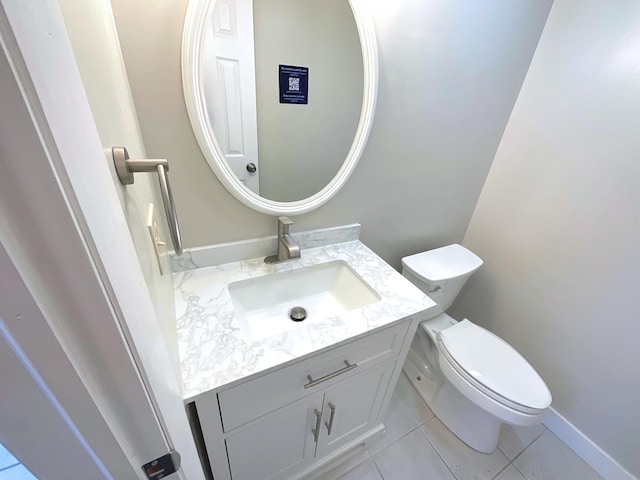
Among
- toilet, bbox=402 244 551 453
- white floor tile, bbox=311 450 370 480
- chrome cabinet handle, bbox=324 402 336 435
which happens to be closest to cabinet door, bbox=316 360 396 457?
chrome cabinet handle, bbox=324 402 336 435

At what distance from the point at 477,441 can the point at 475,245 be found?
0.98 meters

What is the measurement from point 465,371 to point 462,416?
0.37 m

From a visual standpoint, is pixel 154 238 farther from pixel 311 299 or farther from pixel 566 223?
pixel 566 223

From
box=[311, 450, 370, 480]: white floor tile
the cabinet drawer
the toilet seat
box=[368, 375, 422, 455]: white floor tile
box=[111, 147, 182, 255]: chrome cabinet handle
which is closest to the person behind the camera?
box=[111, 147, 182, 255]: chrome cabinet handle

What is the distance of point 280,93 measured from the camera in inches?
31.9

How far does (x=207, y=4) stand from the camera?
65 cm

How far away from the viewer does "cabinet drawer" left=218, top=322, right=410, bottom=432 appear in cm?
64

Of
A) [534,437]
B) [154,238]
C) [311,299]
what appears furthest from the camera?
[534,437]

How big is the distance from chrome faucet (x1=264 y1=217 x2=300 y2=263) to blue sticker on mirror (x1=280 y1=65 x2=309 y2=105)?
1.28 ft

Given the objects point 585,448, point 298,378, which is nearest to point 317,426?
point 298,378

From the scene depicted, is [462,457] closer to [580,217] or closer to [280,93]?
[580,217]

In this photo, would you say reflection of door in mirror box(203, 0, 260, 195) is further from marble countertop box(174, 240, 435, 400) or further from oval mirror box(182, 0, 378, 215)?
marble countertop box(174, 240, 435, 400)

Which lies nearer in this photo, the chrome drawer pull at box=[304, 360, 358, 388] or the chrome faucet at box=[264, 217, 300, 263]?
the chrome drawer pull at box=[304, 360, 358, 388]

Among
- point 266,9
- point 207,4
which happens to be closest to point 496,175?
point 266,9
